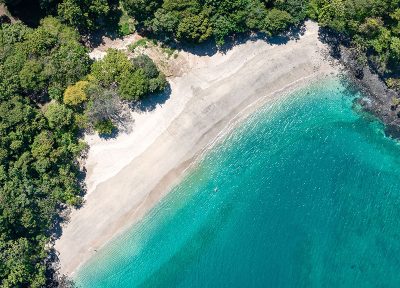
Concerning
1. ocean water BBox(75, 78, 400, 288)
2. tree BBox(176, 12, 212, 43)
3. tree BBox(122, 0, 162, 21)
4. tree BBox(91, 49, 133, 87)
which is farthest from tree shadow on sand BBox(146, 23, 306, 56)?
ocean water BBox(75, 78, 400, 288)

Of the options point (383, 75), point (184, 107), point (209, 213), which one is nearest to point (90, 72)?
point (184, 107)

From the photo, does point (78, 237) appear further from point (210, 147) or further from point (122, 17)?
point (122, 17)

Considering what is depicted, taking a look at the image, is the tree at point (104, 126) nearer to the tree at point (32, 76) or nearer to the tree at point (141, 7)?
the tree at point (32, 76)

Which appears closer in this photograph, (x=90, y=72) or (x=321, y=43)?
(x=90, y=72)

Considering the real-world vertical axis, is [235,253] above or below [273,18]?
below

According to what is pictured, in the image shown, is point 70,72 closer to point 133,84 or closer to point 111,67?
point 111,67

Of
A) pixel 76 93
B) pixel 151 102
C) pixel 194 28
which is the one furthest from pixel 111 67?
pixel 194 28
